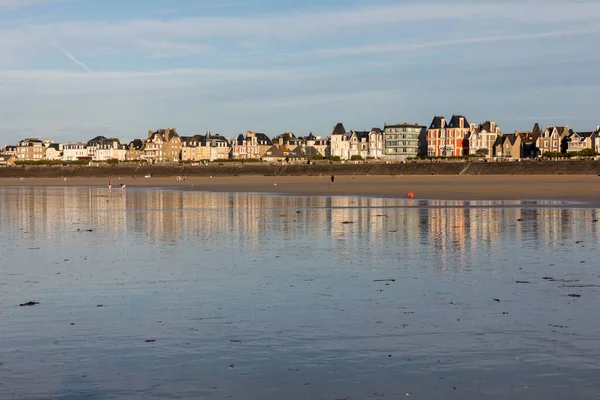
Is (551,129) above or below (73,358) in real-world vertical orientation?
above

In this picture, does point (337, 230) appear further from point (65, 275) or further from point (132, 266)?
point (65, 275)

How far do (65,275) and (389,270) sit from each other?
7331mm

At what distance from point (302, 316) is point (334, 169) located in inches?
5236

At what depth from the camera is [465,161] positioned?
133 metres

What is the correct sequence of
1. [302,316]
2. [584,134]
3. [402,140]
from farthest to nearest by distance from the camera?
[402,140] → [584,134] → [302,316]

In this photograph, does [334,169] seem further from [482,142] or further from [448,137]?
[482,142]

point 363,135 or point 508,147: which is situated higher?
point 363,135

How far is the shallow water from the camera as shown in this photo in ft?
31.8

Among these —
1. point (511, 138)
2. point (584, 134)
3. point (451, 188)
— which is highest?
point (584, 134)

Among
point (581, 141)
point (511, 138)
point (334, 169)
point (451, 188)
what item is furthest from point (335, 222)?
point (511, 138)

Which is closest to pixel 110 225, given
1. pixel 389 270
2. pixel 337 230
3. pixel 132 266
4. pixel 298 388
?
pixel 337 230

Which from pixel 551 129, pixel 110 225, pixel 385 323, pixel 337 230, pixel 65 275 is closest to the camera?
pixel 385 323

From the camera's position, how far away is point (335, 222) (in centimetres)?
3306

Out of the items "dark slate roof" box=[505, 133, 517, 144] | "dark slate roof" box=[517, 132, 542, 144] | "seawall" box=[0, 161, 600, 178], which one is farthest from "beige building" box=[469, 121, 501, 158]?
"seawall" box=[0, 161, 600, 178]
